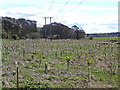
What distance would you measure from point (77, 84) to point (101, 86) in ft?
5.42

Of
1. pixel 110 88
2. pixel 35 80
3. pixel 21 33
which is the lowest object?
pixel 110 88

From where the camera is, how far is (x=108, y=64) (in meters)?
17.4

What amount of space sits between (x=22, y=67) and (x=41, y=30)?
4007 centimetres

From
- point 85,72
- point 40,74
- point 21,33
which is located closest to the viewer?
point 40,74

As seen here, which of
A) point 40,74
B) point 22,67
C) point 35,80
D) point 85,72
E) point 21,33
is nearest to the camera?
point 35,80

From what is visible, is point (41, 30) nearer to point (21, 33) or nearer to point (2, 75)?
point (21, 33)

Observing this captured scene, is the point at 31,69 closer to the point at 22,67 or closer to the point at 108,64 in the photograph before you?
the point at 22,67

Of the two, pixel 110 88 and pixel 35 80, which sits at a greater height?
pixel 35 80

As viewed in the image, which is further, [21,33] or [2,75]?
[21,33]

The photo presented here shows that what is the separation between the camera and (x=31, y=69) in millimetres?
13109

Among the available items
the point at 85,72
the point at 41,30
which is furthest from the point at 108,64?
the point at 41,30

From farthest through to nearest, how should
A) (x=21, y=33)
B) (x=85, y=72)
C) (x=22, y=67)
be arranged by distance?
(x=21, y=33)
(x=85, y=72)
(x=22, y=67)

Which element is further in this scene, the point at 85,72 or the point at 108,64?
the point at 108,64

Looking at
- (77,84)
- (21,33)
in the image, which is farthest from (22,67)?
(21,33)
